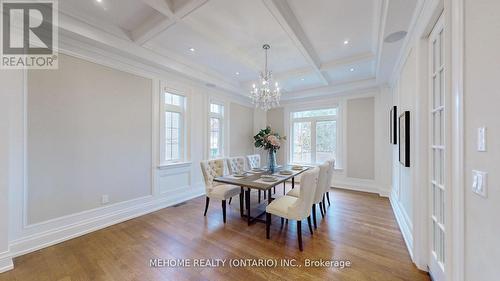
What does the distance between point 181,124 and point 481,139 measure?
169 inches

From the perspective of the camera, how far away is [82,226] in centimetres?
270

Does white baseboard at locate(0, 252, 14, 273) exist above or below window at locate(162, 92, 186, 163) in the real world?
below

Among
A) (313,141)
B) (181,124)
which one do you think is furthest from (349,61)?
(181,124)

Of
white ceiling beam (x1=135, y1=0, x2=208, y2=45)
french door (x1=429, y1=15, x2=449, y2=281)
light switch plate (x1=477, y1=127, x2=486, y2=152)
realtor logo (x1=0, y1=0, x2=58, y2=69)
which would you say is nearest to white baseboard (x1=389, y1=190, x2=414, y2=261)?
french door (x1=429, y1=15, x2=449, y2=281)

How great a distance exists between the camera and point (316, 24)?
8.75 feet

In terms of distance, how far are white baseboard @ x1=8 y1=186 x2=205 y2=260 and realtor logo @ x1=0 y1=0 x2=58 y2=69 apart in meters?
1.99

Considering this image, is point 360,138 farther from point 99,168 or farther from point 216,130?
point 99,168

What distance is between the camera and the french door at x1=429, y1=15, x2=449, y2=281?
1.67 meters

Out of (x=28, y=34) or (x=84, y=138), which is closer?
(x=28, y=34)

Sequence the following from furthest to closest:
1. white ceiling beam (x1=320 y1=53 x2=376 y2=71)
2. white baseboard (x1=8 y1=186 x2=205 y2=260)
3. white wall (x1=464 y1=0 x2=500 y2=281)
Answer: white ceiling beam (x1=320 y1=53 x2=376 y2=71) → white baseboard (x1=8 y1=186 x2=205 y2=260) → white wall (x1=464 y1=0 x2=500 y2=281)

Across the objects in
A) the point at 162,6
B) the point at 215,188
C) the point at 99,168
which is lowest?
the point at 215,188

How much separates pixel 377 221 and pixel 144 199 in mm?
3996

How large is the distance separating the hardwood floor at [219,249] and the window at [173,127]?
125 cm

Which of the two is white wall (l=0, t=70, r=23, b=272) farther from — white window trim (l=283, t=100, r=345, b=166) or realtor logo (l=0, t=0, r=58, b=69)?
white window trim (l=283, t=100, r=345, b=166)
